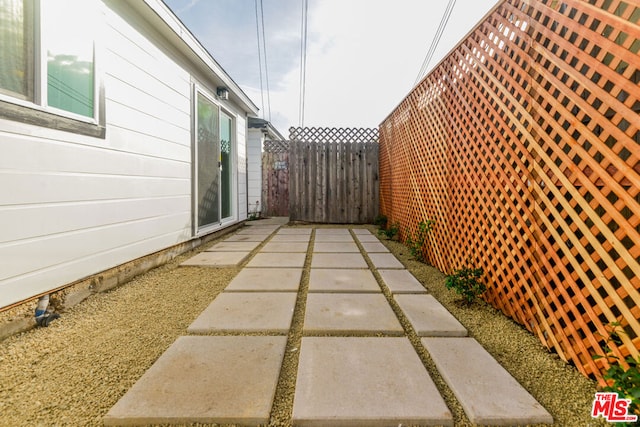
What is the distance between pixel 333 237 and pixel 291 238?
2.33ft

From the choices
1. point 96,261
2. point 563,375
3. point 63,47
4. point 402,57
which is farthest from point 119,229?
point 402,57

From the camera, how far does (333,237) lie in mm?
4645

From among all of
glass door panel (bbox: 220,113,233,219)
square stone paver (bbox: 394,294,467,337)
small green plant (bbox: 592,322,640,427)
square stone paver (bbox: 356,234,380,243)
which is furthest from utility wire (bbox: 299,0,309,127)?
small green plant (bbox: 592,322,640,427)

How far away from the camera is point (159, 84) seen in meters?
3.00

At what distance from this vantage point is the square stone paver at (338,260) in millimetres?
2926

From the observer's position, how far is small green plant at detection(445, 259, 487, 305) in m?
2.02

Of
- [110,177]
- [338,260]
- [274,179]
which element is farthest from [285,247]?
[274,179]

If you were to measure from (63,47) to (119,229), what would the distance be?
1.36 metres

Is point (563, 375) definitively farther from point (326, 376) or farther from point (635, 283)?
point (326, 376)

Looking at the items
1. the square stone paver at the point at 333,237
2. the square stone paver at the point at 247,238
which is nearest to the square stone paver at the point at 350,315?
the square stone paver at the point at 333,237

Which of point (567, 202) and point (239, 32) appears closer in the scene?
point (567, 202)

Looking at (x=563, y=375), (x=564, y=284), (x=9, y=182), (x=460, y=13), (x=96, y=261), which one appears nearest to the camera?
(x=563, y=375)

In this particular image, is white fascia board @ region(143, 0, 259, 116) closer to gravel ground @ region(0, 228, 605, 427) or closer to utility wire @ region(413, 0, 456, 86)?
gravel ground @ region(0, 228, 605, 427)

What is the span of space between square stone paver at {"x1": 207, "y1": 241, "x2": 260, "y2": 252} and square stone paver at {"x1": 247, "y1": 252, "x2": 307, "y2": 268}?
1.14ft
